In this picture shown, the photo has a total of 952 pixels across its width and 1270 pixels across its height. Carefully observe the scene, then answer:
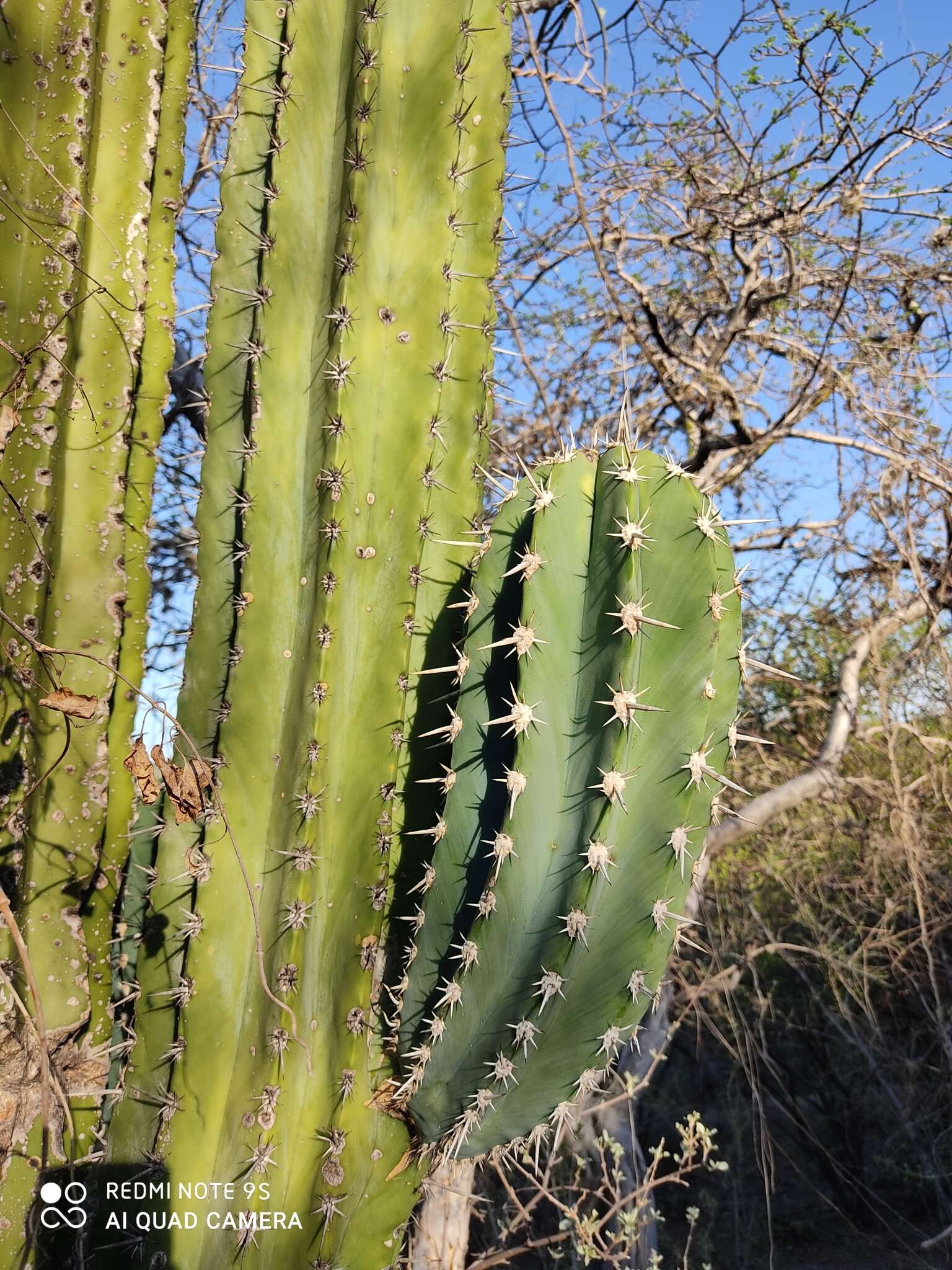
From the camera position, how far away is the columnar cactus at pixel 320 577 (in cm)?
133

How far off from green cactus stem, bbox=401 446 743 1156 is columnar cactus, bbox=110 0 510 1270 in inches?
4.9

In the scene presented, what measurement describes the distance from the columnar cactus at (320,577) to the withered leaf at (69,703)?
0.13 meters

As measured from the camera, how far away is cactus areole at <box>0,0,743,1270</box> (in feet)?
4.22

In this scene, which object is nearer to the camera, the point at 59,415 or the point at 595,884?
the point at 595,884

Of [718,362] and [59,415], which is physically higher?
[718,362]

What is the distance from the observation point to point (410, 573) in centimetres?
147

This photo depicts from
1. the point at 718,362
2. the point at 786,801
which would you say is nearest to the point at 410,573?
the point at 718,362

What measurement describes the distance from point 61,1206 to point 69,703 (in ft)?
2.21

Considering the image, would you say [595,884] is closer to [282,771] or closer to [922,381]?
[282,771]

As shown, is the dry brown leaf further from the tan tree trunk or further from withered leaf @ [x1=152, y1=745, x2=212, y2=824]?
the tan tree trunk

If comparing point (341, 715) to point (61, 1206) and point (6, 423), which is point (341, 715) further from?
point (61, 1206)

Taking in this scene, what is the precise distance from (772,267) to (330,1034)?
3.54m

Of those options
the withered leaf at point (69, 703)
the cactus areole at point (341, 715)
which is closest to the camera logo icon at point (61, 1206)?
the cactus areole at point (341, 715)

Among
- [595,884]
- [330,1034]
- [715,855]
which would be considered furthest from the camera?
[715,855]
